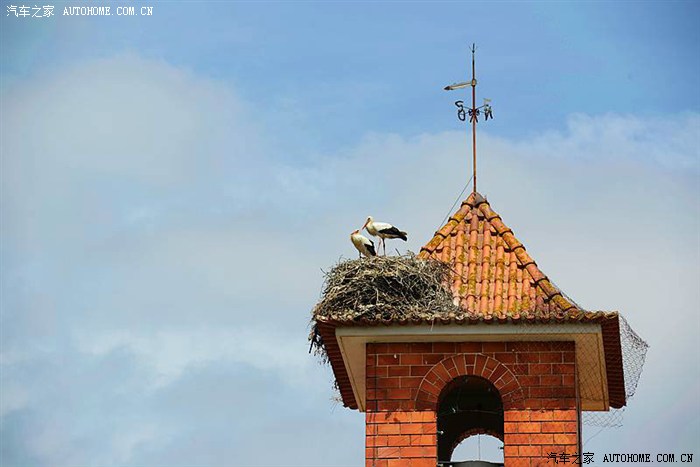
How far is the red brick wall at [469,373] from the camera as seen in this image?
2759cm

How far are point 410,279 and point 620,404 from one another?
123 inches

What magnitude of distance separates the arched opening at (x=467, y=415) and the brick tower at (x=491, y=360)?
12.4 inches

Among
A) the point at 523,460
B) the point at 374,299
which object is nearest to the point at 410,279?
the point at 374,299

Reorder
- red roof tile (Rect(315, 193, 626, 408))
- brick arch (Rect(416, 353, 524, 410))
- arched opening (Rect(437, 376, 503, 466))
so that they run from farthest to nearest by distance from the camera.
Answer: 1. arched opening (Rect(437, 376, 503, 466))
2. brick arch (Rect(416, 353, 524, 410))
3. red roof tile (Rect(315, 193, 626, 408))

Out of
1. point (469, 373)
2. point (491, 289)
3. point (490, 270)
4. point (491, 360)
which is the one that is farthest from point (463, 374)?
point (490, 270)

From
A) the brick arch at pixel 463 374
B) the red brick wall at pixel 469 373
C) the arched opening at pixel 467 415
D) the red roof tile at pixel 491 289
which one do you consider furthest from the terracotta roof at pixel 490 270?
the arched opening at pixel 467 415

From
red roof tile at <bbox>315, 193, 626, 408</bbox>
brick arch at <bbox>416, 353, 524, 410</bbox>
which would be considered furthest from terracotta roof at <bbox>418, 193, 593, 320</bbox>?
brick arch at <bbox>416, 353, 524, 410</bbox>

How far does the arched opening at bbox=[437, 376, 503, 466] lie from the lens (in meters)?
29.1

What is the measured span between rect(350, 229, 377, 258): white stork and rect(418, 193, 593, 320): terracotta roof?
72 cm

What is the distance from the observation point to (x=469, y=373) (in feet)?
91.9

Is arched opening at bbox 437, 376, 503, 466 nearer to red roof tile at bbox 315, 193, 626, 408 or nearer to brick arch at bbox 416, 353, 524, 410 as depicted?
brick arch at bbox 416, 353, 524, 410

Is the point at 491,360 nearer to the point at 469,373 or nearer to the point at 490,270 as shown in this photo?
the point at 469,373

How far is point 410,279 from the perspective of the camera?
28.3 m

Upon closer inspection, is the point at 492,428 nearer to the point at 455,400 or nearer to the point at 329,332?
the point at 455,400
